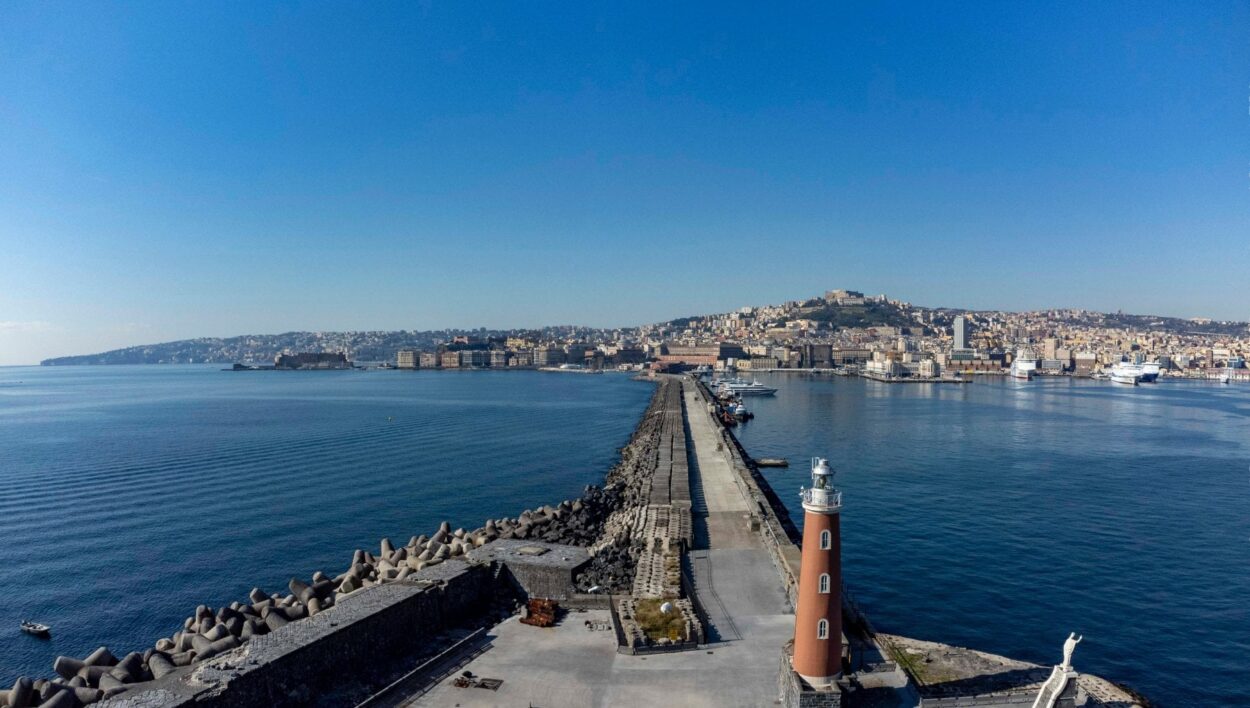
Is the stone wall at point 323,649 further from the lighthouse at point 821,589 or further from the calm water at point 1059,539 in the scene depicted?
the calm water at point 1059,539

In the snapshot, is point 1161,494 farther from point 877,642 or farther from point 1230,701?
point 877,642

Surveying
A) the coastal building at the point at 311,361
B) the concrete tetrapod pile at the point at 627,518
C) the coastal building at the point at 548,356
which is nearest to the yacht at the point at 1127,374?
the concrete tetrapod pile at the point at 627,518

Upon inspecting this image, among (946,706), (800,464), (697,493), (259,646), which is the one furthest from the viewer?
(800,464)

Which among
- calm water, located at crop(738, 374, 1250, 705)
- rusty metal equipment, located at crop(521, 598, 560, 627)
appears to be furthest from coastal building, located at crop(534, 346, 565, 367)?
rusty metal equipment, located at crop(521, 598, 560, 627)

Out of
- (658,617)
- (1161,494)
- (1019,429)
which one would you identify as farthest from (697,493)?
(1019,429)

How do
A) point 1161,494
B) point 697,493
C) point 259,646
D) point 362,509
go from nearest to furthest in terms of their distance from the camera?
point 259,646, point 697,493, point 362,509, point 1161,494

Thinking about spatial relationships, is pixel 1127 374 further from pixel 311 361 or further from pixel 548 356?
pixel 311 361

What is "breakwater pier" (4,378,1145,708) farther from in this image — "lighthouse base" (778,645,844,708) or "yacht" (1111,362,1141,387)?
"yacht" (1111,362,1141,387)
